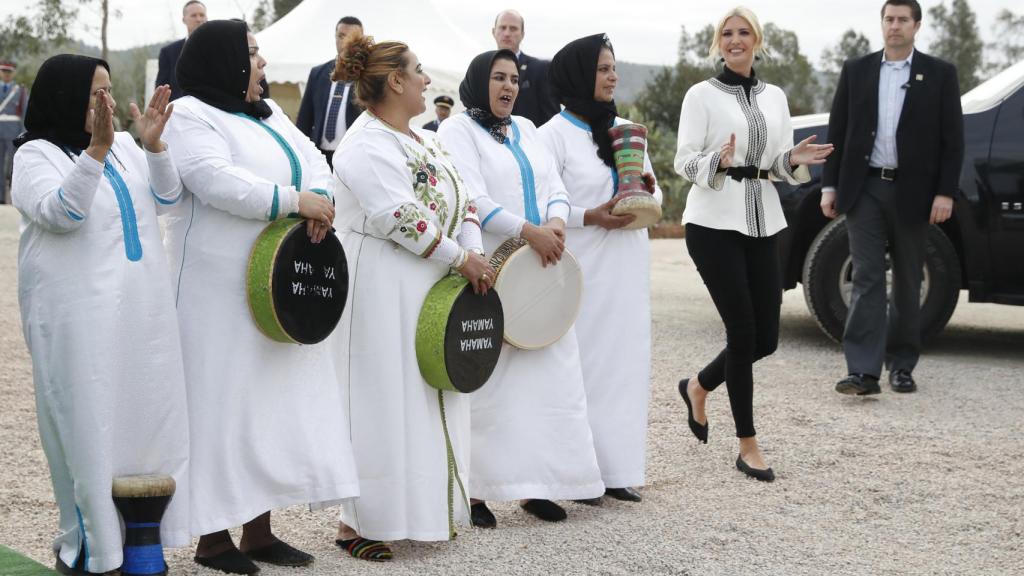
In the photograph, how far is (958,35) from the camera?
57.0 metres

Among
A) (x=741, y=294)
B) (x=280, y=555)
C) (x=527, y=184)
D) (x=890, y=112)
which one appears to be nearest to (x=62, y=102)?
(x=280, y=555)

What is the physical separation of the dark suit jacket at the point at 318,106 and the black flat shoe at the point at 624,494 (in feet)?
14.2

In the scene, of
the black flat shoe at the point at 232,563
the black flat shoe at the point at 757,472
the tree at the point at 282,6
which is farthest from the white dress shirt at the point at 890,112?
the tree at the point at 282,6

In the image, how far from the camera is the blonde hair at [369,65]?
177 inches

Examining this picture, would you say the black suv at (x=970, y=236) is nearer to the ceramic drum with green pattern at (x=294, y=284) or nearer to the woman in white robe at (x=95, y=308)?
the ceramic drum with green pattern at (x=294, y=284)

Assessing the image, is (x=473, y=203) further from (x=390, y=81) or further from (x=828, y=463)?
(x=828, y=463)

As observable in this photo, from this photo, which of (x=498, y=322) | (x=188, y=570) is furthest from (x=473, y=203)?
(x=188, y=570)

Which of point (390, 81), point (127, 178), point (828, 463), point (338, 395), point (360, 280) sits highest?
point (390, 81)

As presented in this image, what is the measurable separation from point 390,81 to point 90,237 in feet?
3.91

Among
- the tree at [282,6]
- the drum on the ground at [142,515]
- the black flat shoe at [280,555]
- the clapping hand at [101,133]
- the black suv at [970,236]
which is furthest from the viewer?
the tree at [282,6]

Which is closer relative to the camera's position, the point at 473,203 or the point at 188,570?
the point at 188,570

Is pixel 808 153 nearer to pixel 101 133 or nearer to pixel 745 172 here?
pixel 745 172

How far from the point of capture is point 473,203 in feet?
15.7

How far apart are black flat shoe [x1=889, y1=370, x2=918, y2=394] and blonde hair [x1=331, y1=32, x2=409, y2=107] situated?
4.20m
